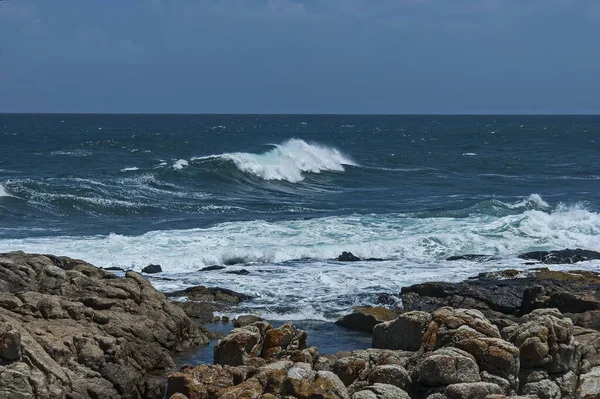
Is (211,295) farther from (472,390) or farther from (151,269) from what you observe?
(472,390)

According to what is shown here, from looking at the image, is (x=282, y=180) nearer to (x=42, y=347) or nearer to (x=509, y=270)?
(x=509, y=270)

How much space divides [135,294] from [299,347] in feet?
11.9

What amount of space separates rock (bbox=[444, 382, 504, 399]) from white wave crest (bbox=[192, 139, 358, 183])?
3950 cm

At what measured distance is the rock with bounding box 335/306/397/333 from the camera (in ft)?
60.6

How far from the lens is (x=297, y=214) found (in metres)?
36.9

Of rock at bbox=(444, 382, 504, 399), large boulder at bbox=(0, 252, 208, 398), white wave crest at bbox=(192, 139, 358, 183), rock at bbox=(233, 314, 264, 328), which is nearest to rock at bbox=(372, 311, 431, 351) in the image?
rock at bbox=(444, 382, 504, 399)

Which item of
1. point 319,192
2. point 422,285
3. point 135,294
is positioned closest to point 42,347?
point 135,294

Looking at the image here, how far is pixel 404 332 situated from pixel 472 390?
2757 mm

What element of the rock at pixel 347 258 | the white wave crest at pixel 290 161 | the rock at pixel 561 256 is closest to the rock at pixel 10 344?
the rock at pixel 347 258

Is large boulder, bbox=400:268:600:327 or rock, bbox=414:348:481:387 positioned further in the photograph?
large boulder, bbox=400:268:600:327

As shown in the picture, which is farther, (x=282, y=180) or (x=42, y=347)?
(x=282, y=180)

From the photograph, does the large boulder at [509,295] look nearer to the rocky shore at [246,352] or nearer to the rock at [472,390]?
the rocky shore at [246,352]

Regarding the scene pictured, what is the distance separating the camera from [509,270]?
23578mm

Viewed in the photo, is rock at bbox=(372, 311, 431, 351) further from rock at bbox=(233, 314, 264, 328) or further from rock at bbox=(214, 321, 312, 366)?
rock at bbox=(233, 314, 264, 328)
